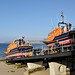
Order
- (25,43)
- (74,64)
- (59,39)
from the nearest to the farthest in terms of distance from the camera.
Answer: (74,64) → (59,39) → (25,43)

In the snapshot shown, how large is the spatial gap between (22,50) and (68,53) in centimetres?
1141

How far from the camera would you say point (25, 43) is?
22469 mm

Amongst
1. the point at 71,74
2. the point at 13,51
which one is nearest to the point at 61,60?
the point at 71,74

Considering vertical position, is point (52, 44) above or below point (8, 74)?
above

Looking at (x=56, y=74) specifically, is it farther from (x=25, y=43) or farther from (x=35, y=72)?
(x=25, y=43)

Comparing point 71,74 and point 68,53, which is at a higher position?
point 68,53

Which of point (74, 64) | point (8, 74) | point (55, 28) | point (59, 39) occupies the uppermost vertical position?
point (55, 28)

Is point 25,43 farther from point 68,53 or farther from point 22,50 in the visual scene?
point 68,53

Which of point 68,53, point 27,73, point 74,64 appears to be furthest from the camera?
point 27,73

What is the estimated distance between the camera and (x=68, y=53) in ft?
34.6

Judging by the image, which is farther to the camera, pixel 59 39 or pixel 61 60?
pixel 59 39

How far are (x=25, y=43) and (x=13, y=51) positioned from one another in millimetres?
2530

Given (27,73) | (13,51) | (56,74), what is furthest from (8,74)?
(13,51)

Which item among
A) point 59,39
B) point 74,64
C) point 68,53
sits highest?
point 59,39
